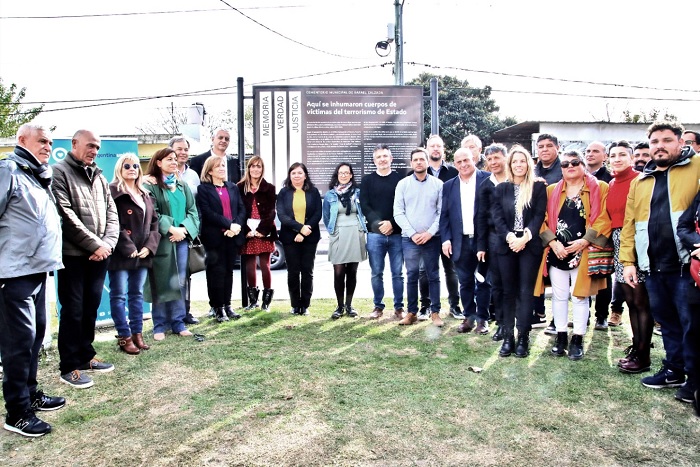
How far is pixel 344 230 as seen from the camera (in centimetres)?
658

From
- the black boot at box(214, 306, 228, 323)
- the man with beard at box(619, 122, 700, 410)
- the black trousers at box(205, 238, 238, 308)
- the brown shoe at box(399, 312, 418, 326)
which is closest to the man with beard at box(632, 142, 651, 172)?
the man with beard at box(619, 122, 700, 410)

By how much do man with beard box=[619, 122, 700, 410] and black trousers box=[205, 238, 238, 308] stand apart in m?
4.24

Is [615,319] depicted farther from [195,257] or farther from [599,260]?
[195,257]

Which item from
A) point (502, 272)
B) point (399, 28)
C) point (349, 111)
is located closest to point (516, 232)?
point (502, 272)

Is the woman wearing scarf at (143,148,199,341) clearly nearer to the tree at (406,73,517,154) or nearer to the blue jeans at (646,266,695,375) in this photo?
the blue jeans at (646,266,695,375)

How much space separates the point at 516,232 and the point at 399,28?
13.5 m

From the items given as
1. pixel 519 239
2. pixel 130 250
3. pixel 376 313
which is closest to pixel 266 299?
pixel 376 313

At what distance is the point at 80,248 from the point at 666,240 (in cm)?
450

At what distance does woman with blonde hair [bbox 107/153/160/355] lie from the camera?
4.96 meters

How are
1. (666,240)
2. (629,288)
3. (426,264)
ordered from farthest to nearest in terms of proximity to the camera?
(426,264)
(629,288)
(666,240)

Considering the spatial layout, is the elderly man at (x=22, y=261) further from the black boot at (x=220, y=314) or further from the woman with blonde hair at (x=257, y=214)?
the woman with blonde hair at (x=257, y=214)

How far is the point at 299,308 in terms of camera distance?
6.81 meters

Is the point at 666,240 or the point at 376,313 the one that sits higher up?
the point at 666,240

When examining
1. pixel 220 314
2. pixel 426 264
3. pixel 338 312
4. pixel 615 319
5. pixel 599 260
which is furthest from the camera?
pixel 338 312
